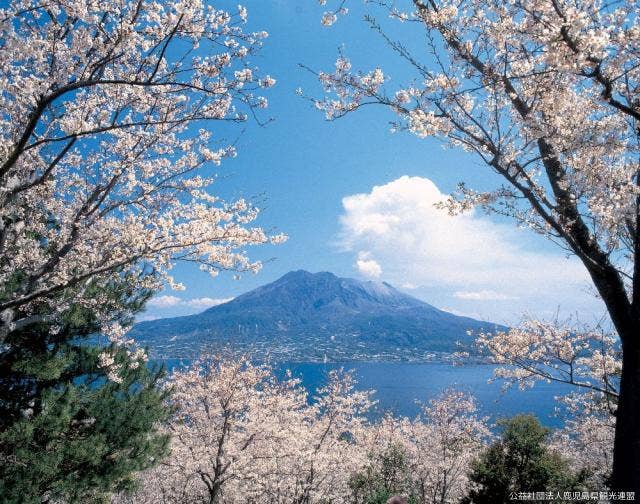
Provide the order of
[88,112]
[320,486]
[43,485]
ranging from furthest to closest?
[320,486]
[43,485]
[88,112]

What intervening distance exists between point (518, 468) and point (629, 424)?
13857 mm

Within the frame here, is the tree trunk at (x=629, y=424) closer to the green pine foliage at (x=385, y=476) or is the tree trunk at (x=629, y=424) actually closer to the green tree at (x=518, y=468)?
the green tree at (x=518, y=468)

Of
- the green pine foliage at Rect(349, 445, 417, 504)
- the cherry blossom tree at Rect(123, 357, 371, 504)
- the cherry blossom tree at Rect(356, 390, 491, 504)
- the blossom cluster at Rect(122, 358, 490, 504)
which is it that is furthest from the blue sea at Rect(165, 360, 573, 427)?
the cherry blossom tree at Rect(123, 357, 371, 504)

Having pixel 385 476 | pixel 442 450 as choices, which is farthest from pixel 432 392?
pixel 385 476

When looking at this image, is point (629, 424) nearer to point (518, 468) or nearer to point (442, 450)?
point (518, 468)

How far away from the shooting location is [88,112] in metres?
4.67

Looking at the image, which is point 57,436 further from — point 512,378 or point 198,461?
point 512,378

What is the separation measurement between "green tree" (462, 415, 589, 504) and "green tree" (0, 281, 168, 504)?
11.8m

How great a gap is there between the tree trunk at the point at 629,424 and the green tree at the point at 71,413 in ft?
22.9

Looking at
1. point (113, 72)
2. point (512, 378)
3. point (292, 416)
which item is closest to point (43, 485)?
point (113, 72)

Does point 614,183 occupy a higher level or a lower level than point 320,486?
higher

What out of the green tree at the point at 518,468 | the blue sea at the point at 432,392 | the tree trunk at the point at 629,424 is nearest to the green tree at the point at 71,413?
the tree trunk at the point at 629,424

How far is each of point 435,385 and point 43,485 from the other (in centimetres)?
13769

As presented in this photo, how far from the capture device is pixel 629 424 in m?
2.98
